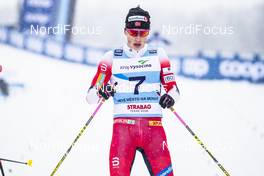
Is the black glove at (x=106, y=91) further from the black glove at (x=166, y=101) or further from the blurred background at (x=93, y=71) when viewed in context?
the blurred background at (x=93, y=71)

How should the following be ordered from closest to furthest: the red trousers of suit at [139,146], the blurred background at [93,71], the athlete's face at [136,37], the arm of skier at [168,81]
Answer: the red trousers of suit at [139,146], the arm of skier at [168,81], the athlete's face at [136,37], the blurred background at [93,71]

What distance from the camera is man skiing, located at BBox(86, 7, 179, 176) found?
3172 millimetres

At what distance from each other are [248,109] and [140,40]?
2370mm

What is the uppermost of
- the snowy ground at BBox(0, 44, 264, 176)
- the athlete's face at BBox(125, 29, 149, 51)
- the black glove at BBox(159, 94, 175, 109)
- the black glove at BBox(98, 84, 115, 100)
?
the athlete's face at BBox(125, 29, 149, 51)

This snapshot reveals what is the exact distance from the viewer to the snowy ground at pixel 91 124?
4410mm

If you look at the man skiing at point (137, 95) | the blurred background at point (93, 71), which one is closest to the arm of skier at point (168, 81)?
the man skiing at point (137, 95)

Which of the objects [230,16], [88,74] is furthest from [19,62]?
[230,16]

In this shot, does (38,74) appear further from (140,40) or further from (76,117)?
(140,40)

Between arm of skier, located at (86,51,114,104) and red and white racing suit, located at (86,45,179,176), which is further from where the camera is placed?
arm of skier, located at (86,51,114,104)

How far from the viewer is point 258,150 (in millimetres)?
4664

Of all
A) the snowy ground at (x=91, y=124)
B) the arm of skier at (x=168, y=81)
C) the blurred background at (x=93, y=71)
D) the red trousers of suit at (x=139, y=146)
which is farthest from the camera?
the blurred background at (x=93, y=71)

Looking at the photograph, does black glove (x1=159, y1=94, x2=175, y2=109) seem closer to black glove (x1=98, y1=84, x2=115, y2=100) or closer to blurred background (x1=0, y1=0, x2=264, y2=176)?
black glove (x1=98, y1=84, x2=115, y2=100)

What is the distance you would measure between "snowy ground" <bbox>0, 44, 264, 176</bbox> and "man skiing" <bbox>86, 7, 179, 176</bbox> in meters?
1.13

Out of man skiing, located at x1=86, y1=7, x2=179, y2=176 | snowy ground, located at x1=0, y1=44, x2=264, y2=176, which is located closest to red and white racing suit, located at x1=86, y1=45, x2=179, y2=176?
man skiing, located at x1=86, y1=7, x2=179, y2=176
